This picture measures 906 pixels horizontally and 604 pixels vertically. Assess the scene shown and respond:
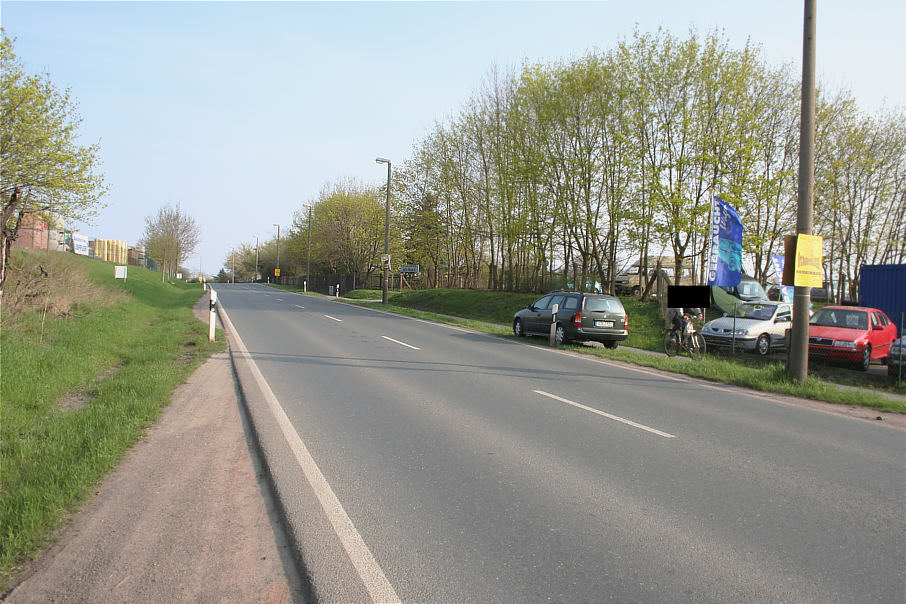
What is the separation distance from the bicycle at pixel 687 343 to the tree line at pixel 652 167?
9181 mm

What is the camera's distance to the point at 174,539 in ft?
12.0

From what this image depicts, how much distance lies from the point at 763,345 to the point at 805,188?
7206 mm

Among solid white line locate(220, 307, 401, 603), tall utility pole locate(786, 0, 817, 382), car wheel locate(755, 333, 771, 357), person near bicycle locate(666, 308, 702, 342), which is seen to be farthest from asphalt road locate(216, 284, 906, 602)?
car wheel locate(755, 333, 771, 357)

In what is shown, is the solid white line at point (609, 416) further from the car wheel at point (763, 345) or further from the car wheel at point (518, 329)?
the car wheel at point (763, 345)

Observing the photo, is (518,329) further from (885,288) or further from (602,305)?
(885,288)

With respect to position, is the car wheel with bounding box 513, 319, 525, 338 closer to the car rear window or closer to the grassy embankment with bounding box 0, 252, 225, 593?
the car rear window

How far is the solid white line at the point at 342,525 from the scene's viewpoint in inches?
123

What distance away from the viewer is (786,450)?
594cm

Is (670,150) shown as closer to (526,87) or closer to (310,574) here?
(526,87)

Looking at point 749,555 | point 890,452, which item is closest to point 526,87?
point 890,452

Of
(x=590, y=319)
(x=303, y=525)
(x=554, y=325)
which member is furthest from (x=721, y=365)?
(x=303, y=525)

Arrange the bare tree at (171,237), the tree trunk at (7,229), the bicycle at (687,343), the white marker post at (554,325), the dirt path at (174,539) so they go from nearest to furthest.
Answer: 1. the dirt path at (174,539)
2. the tree trunk at (7,229)
3. the bicycle at (687,343)
4. the white marker post at (554,325)
5. the bare tree at (171,237)

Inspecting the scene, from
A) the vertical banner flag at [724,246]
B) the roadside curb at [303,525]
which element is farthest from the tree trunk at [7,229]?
the vertical banner flag at [724,246]

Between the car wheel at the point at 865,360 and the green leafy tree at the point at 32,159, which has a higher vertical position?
the green leafy tree at the point at 32,159
